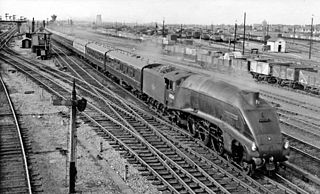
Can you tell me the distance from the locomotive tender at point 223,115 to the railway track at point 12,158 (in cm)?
754

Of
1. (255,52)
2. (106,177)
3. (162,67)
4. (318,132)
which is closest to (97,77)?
(162,67)

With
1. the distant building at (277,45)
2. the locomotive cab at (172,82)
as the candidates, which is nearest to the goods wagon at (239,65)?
the locomotive cab at (172,82)

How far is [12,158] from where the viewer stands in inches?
631

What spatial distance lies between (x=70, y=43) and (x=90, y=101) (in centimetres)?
3876

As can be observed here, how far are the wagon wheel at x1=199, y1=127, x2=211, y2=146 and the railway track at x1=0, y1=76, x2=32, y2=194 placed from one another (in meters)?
7.57

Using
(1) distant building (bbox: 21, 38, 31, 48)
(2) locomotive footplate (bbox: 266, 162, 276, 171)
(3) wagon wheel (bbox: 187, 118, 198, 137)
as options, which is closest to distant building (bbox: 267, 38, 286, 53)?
(1) distant building (bbox: 21, 38, 31, 48)

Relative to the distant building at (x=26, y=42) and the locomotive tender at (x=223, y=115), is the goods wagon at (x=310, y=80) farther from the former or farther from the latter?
the distant building at (x=26, y=42)

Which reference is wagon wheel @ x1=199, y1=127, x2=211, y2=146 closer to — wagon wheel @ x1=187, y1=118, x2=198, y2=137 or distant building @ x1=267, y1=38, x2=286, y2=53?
wagon wheel @ x1=187, y1=118, x2=198, y2=137

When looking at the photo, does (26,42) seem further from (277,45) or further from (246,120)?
(246,120)

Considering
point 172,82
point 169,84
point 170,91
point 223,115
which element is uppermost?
point 172,82

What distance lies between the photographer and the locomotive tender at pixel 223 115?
14.0 metres

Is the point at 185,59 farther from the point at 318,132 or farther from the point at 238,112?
the point at 238,112

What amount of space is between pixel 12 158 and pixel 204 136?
837 cm

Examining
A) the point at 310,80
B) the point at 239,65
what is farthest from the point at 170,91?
the point at 239,65
